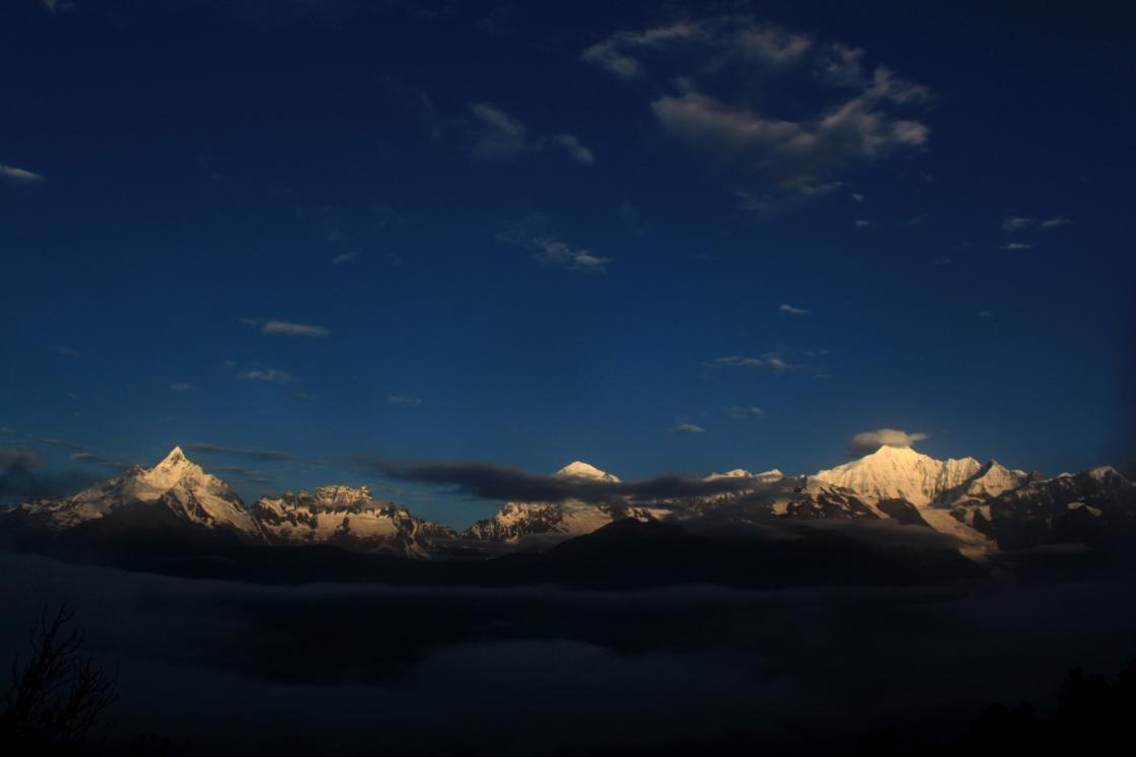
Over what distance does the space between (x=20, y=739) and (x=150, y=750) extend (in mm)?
67521

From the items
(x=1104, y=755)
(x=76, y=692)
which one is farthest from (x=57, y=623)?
(x=1104, y=755)

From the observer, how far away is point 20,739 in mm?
61594

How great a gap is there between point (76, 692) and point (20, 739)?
14.2 ft

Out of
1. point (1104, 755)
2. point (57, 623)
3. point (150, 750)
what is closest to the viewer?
point (57, 623)

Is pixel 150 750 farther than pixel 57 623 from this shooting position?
Yes

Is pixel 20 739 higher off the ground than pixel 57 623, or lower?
lower

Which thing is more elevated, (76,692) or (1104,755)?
(76,692)

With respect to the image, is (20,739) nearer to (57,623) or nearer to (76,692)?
(76,692)

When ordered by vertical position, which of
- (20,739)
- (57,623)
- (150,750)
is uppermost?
(57,623)

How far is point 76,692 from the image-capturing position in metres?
62.7

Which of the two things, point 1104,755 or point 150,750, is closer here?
point 150,750

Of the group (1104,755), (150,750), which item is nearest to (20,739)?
(150,750)

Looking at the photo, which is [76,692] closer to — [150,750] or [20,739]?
[20,739]

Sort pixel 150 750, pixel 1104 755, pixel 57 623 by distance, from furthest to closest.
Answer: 1. pixel 1104 755
2. pixel 150 750
3. pixel 57 623
